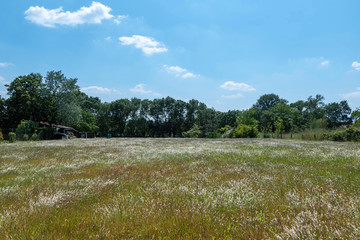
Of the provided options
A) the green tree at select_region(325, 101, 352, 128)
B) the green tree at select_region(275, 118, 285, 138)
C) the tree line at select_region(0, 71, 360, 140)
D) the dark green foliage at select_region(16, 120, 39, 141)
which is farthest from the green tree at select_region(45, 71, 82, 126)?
the green tree at select_region(325, 101, 352, 128)

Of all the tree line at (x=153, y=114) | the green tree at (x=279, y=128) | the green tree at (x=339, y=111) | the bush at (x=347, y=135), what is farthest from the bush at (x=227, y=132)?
the green tree at (x=339, y=111)

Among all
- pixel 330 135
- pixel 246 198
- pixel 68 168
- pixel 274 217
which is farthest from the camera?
pixel 330 135

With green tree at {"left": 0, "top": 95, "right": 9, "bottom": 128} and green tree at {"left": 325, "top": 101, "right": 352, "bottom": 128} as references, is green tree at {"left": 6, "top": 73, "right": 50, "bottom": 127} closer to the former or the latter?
green tree at {"left": 0, "top": 95, "right": 9, "bottom": 128}

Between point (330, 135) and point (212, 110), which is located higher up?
point (212, 110)

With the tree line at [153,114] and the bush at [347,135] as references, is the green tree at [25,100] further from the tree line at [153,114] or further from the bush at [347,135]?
the bush at [347,135]

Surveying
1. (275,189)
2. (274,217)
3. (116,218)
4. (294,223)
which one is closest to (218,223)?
(274,217)

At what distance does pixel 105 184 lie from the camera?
589 cm

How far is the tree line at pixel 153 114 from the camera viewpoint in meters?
63.2

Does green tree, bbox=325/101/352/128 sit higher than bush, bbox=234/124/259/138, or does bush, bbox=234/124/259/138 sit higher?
green tree, bbox=325/101/352/128

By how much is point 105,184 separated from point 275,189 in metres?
5.24

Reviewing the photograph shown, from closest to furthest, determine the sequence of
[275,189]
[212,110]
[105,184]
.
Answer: [275,189] → [105,184] → [212,110]

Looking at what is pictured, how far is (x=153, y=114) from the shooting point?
95.6 metres

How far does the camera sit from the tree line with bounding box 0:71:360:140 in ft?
207

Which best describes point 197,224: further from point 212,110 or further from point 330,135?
point 212,110
